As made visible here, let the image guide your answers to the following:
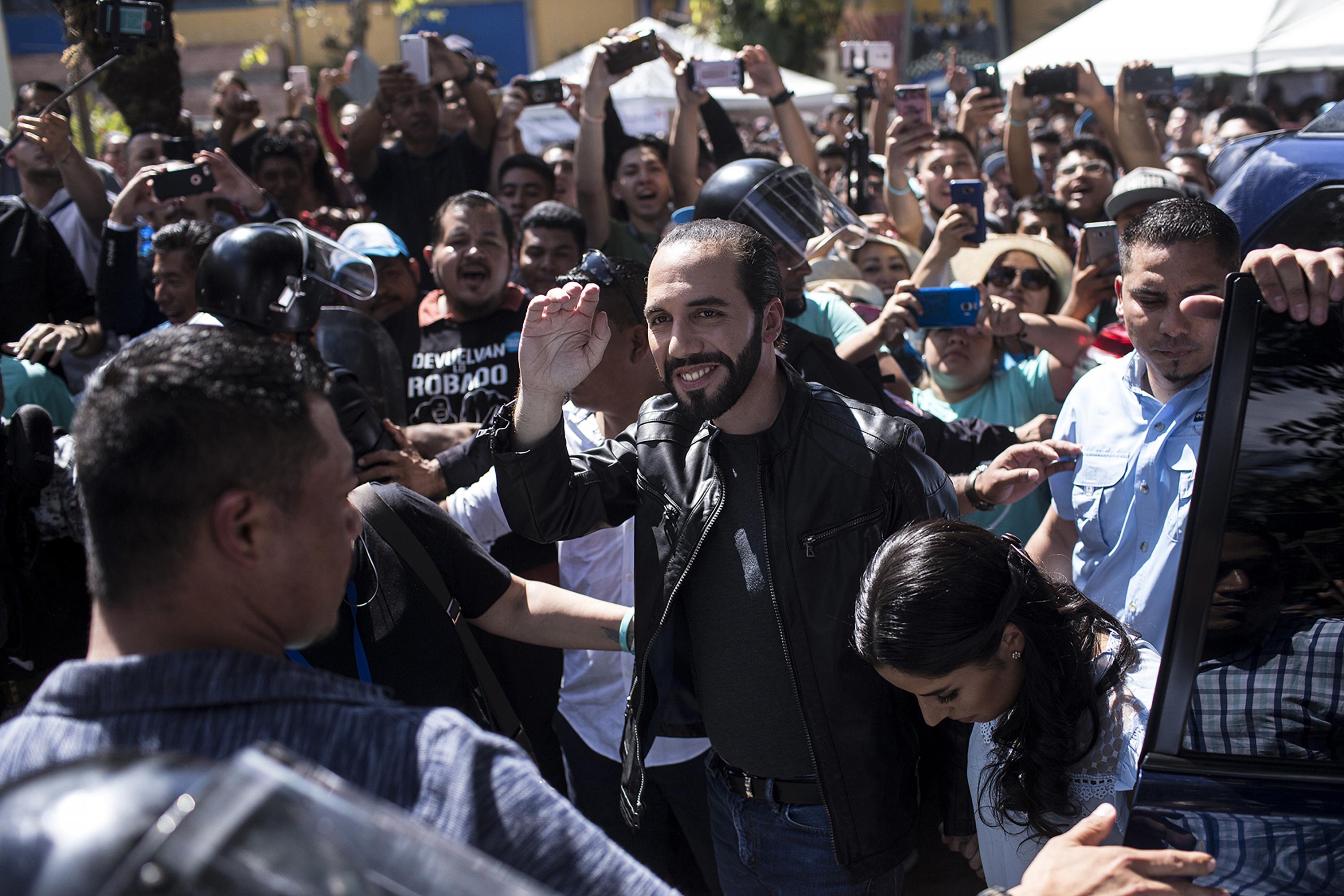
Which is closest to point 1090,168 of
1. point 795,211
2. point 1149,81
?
point 1149,81

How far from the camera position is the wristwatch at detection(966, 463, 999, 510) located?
105 inches

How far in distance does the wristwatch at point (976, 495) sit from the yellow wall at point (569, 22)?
33.3 meters

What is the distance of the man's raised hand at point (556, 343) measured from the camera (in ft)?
7.91

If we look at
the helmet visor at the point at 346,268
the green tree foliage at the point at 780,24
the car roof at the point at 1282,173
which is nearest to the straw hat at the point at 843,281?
the helmet visor at the point at 346,268

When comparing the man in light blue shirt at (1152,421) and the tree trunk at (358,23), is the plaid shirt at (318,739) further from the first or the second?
the tree trunk at (358,23)

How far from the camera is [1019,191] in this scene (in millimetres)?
7273

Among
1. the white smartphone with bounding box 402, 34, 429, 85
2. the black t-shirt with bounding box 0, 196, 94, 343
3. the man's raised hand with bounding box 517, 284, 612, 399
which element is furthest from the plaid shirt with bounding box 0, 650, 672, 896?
the white smartphone with bounding box 402, 34, 429, 85

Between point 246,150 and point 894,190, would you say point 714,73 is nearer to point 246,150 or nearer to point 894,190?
point 894,190

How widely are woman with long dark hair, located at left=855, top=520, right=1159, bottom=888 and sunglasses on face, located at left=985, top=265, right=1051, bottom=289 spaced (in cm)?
313

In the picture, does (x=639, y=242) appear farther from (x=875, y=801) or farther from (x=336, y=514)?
(x=336, y=514)

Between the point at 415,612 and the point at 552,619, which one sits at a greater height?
the point at 415,612

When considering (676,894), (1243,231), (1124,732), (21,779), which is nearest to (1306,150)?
(1243,231)

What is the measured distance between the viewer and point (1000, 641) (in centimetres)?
205

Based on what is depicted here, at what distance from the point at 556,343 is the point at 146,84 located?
6.95 m
